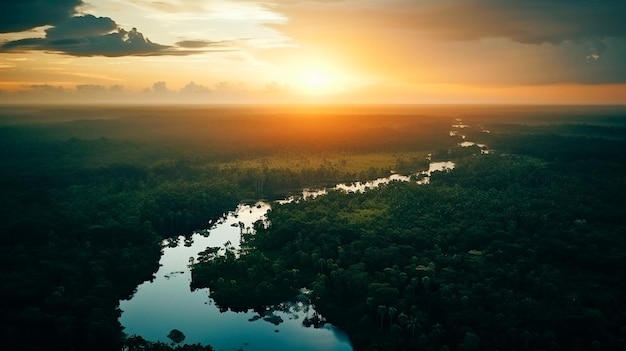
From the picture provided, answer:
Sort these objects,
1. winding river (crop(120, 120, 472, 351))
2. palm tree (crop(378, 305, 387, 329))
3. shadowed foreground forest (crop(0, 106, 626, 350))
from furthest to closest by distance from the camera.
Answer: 1. palm tree (crop(378, 305, 387, 329))
2. winding river (crop(120, 120, 472, 351))
3. shadowed foreground forest (crop(0, 106, 626, 350))

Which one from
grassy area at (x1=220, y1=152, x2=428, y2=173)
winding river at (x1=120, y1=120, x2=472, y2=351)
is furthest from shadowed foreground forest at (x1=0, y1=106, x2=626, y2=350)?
grassy area at (x1=220, y1=152, x2=428, y2=173)

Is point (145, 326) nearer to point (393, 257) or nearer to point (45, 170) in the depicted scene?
point (393, 257)

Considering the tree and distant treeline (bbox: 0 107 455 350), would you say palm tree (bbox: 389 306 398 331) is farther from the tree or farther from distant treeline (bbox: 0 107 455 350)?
distant treeline (bbox: 0 107 455 350)

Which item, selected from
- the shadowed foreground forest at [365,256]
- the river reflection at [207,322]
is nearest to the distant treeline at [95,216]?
→ the shadowed foreground forest at [365,256]

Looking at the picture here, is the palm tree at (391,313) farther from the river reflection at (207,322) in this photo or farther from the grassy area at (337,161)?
the grassy area at (337,161)

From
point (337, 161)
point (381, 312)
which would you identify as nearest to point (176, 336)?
point (381, 312)

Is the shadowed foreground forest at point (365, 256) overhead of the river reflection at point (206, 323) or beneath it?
overhead

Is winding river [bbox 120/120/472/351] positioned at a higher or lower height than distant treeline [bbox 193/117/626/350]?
lower

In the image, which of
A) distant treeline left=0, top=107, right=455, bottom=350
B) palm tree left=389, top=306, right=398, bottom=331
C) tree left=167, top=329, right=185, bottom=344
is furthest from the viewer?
tree left=167, top=329, right=185, bottom=344

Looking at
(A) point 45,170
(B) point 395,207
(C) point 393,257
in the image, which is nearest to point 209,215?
(B) point 395,207
